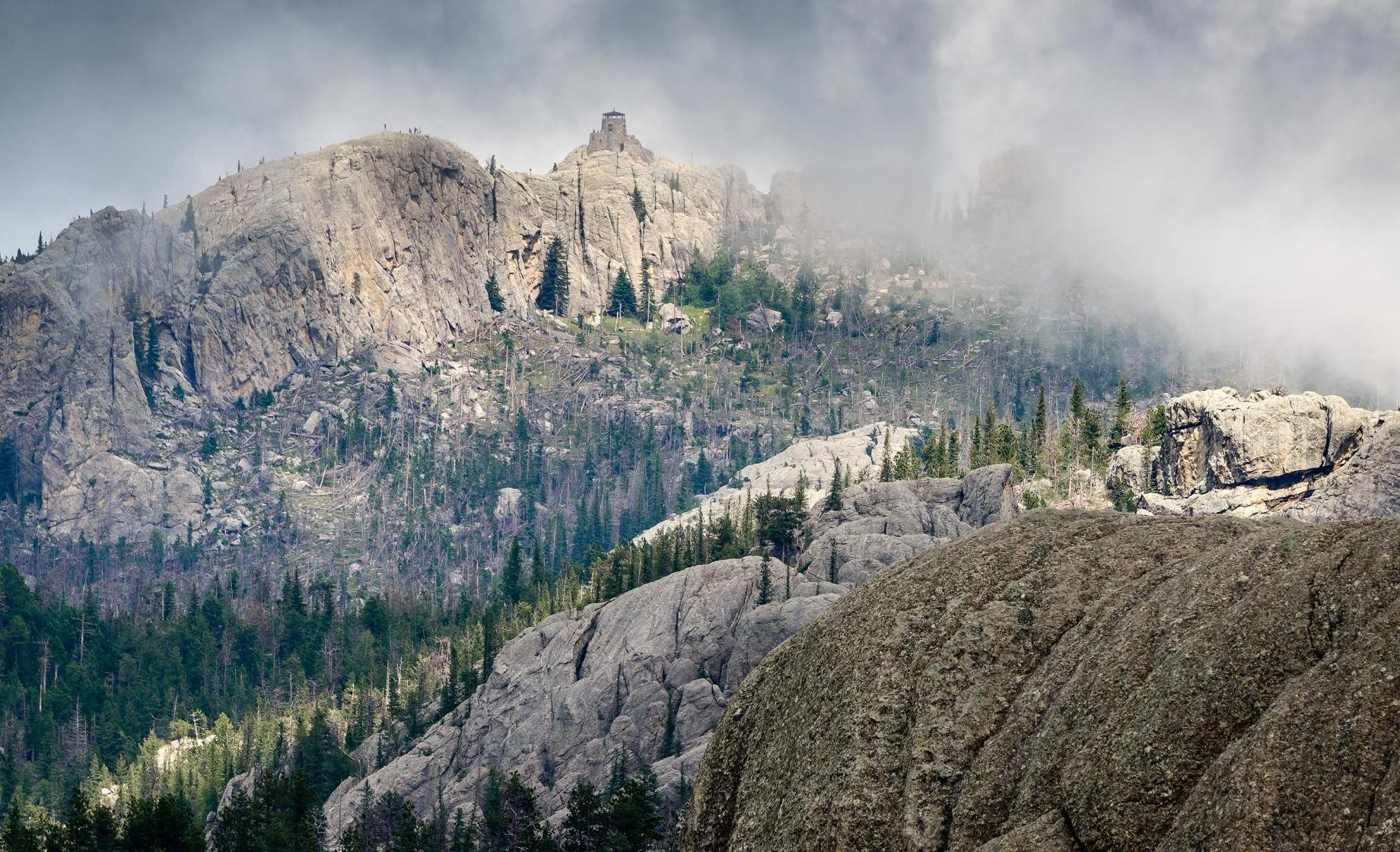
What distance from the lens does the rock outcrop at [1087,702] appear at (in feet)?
98.5

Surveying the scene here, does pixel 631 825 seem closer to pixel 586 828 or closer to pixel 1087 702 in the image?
pixel 586 828

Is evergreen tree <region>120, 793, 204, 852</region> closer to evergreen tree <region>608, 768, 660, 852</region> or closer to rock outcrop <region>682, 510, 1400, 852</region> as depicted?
evergreen tree <region>608, 768, 660, 852</region>

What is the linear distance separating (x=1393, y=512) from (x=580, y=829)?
134 metres

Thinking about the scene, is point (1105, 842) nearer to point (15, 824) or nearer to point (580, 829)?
point (580, 829)

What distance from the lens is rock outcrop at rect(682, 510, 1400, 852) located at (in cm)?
3002

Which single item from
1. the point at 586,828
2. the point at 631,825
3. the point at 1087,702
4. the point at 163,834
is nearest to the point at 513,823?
the point at 586,828

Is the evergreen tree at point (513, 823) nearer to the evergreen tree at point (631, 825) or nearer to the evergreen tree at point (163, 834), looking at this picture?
the evergreen tree at point (631, 825)

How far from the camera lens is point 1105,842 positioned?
3381cm

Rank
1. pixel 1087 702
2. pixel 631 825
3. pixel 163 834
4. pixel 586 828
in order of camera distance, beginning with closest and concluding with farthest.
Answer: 1. pixel 1087 702
2. pixel 586 828
3. pixel 631 825
4. pixel 163 834

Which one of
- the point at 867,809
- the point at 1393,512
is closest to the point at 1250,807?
the point at 867,809

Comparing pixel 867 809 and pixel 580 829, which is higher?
pixel 867 809

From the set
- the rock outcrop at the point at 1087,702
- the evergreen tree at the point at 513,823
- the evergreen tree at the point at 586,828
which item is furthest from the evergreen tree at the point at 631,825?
the rock outcrop at the point at 1087,702

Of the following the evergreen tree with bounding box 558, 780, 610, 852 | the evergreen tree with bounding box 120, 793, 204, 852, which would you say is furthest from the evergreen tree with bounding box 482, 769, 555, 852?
the evergreen tree with bounding box 120, 793, 204, 852

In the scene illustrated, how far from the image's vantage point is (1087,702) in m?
36.9
